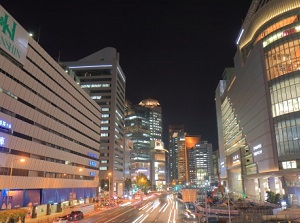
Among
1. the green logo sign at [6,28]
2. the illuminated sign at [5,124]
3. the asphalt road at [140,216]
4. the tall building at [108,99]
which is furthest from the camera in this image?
the tall building at [108,99]

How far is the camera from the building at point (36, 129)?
1997 inches

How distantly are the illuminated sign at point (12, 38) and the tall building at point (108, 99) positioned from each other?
91.0 meters

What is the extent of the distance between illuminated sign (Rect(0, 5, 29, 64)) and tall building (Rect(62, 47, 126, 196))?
299 ft

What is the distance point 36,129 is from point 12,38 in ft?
64.7

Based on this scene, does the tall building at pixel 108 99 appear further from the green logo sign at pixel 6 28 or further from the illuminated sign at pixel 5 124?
the illuminated sign at pixel 5 124

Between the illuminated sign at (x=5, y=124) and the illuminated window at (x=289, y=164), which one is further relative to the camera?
the illuminated window at (x=289, y=164)

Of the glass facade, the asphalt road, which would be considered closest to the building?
the asphalt road

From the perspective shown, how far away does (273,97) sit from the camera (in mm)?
79000

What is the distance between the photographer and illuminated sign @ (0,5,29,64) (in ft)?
163

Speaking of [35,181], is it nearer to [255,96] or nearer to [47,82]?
[47,82]

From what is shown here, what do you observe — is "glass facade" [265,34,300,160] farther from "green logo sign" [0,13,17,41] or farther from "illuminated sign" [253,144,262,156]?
"green logo sign" [0,13,17,41]

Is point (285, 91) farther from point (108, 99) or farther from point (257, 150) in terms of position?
point (108, 99)

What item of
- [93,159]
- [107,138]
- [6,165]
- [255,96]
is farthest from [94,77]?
[6,165]

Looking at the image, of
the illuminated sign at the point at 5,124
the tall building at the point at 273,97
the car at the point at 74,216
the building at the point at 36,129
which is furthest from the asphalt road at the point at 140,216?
the tall building at the point at 273,97
